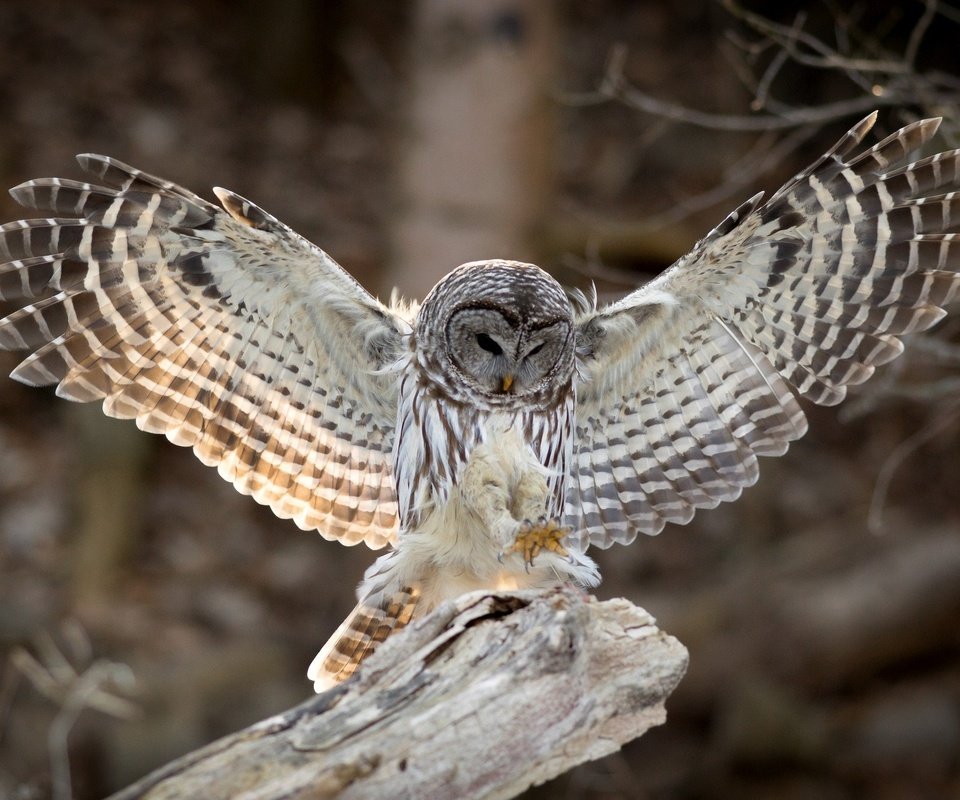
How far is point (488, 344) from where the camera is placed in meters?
5.20

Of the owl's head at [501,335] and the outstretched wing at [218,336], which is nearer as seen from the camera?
the outstretched wing at [218,336]

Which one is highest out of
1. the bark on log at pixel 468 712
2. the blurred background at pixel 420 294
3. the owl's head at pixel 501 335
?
the blurred background at pixel 420 294

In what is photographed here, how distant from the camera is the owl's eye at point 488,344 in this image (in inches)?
204

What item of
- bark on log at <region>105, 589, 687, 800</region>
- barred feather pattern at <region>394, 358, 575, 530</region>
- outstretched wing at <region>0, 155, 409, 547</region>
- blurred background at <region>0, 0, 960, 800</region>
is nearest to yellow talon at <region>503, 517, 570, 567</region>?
barred feather pattern at <region>394, 358, 575, 530</region>

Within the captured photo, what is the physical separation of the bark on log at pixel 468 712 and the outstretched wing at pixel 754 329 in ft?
5.46

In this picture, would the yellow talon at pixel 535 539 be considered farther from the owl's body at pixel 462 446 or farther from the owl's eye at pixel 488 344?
the owl's eye at pixel 488 344

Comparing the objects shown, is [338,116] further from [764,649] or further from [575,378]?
[575,378]

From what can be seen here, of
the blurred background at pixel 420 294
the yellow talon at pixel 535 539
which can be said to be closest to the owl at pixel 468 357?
the yellow talon at pixel 535 539

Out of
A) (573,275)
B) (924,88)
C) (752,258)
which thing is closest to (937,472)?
(573,275)

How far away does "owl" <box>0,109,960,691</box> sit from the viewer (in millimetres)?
4746

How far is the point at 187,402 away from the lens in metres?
5.06

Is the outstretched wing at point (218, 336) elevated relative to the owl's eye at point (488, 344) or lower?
elevated

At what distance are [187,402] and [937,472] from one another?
27.3ft

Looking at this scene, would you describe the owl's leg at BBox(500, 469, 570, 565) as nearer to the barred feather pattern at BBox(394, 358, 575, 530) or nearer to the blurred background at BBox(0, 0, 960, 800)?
the barred feather pattern at BBox(394, 358, 575, 530)
